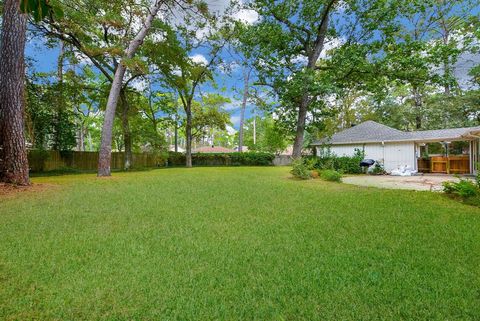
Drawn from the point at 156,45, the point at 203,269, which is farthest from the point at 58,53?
the point at 203,269

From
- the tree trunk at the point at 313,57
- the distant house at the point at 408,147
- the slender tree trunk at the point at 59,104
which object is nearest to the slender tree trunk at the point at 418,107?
the distant house at the point at 408,147

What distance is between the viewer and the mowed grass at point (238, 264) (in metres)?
1.89

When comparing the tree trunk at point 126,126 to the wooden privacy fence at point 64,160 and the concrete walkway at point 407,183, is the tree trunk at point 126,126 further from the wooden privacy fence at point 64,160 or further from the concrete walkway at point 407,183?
the concrete walkway at point 407,183

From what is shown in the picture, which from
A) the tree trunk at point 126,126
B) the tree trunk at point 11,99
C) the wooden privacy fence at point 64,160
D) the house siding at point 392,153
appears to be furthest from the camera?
the tree trunk at point 126,126

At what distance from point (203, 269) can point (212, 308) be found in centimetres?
66

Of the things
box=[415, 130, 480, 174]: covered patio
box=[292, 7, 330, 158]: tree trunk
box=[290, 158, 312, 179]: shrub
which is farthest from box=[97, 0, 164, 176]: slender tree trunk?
box=[415, 130, 480, 174]: covered patio

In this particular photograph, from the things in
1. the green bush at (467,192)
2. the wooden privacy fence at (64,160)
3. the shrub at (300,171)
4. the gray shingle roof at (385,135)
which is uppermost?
the gray shingle roof at (385,135)

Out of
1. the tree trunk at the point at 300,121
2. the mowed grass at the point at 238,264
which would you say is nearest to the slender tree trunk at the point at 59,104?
the mowed grass at the point at 238,264

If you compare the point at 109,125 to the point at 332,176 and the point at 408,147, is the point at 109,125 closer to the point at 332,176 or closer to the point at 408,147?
the point at 332,176

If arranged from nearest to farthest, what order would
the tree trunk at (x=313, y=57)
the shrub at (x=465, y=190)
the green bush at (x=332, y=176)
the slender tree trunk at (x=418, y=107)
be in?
the shrub at (x=465, y=190) < the green bush at (x=332, y=176) < the tree trunk at (x=313, y=57) < the slender tree trunk at (x=418, y=107)

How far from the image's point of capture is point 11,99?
7.31 metres

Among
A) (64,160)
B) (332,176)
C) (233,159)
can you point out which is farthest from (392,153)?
(64,160)

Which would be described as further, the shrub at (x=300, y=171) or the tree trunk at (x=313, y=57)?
the tree trunk at (x=313, y=57)

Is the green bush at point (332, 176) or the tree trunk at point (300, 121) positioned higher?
the tree trunk at point (300, 121)
